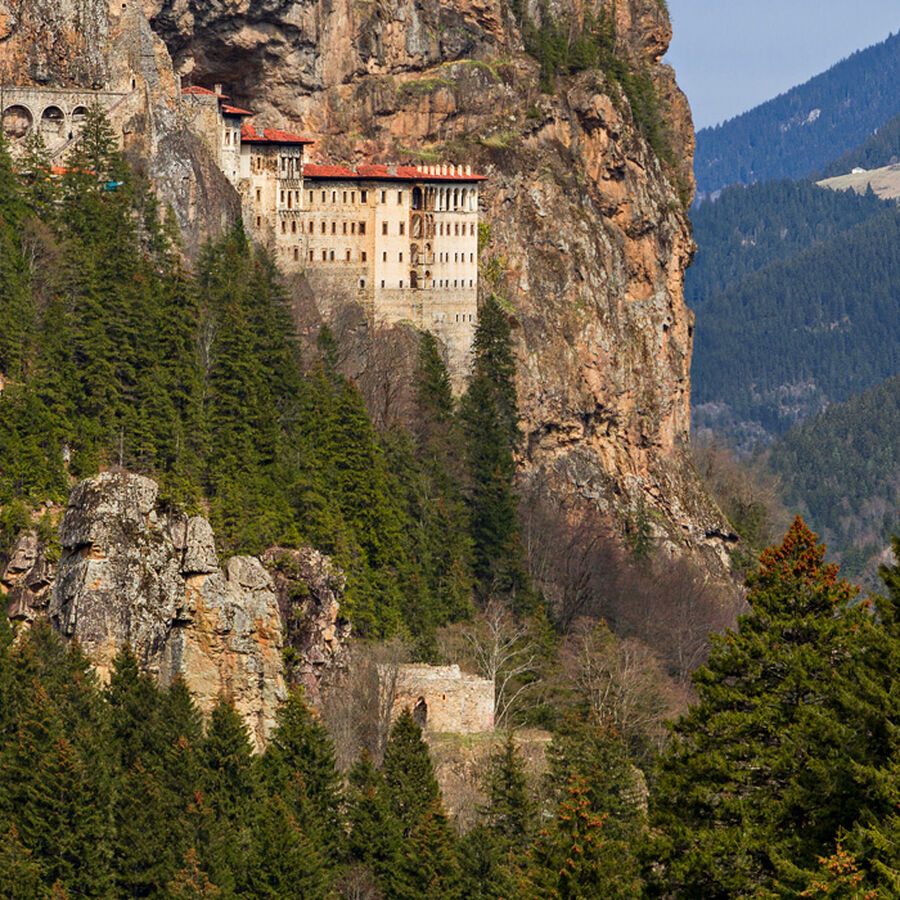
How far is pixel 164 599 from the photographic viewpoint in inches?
2977

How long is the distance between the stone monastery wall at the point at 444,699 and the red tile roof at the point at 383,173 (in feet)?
126

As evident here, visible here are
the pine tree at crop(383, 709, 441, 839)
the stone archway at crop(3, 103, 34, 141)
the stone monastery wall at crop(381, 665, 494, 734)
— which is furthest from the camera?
the stone archway at crop(3, 103, 34, 141)

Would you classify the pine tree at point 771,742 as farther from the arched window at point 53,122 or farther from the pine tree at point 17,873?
the arched window at point 53,122

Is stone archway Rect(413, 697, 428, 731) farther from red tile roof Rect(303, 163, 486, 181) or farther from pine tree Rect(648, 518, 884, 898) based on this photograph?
red tile roof Rect(303, 163, 486, 181)

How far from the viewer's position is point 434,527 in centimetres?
9944

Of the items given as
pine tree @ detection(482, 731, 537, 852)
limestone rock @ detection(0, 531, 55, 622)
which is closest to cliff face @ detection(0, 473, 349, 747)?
limestone rock @ detection(0, 531, 55, 622)

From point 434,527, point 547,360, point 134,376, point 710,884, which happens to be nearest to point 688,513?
point 547,360

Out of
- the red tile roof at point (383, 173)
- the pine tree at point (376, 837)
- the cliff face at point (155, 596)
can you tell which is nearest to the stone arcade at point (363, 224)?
the red tile roof at point (383, 173)

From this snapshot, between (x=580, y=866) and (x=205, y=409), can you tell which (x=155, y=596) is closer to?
(x=205, y=409)

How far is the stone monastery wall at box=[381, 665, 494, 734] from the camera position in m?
78.4

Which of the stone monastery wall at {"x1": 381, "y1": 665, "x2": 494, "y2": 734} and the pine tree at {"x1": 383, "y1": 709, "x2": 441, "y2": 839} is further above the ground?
the stone monastery wall at {"x1": 381, "y1": 665, "x2": 494, "y2": 734}

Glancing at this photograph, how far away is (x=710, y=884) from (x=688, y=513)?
96736 mm

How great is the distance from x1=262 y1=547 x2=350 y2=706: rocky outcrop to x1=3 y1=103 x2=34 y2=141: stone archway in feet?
89.1

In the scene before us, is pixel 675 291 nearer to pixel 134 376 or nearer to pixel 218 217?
pixel 218 217
